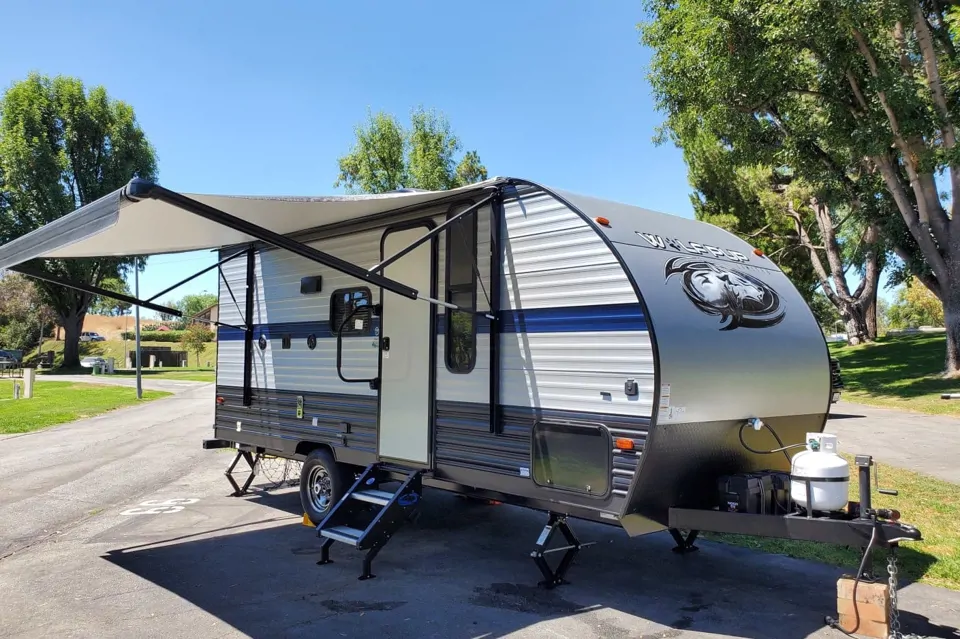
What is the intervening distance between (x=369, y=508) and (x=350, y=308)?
1972 mm

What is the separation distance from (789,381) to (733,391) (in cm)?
82

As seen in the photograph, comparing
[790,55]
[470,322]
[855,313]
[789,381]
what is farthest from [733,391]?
[855,313]

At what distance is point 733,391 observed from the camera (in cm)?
519

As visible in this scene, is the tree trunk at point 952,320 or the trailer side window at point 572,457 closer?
the trailer side window at point 572,457

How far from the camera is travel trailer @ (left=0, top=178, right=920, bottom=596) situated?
470 cm

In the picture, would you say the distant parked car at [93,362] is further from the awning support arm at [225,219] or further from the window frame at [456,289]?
the awning support arm at [225,219]

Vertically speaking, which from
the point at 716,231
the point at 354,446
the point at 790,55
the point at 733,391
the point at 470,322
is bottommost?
the point at 354,446

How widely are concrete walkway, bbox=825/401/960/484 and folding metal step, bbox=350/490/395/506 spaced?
21.1ft

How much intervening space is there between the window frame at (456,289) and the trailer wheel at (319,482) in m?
1.96

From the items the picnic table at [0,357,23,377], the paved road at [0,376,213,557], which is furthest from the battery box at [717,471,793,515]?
the picnic table at [0,357,23,377]

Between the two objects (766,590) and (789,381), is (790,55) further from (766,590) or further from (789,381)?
(766,590)

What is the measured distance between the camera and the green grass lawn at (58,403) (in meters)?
17.5

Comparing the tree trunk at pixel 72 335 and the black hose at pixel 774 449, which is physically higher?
the tree trunk at pixel 72 335

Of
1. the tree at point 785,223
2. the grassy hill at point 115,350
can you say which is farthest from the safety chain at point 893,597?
the grassy hill at point 115,350
